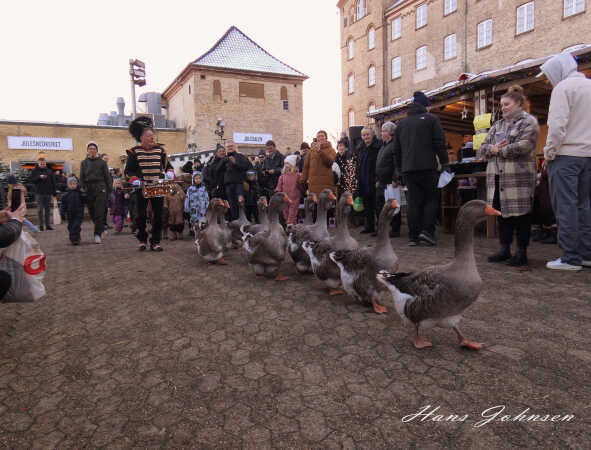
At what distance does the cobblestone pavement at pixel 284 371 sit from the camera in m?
2.01

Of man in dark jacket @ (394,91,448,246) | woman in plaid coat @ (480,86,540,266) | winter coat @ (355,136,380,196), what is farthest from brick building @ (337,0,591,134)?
woman in plaid coat @ (480,86,540,266)

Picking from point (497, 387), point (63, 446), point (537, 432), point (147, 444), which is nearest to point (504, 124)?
point (497, 387)

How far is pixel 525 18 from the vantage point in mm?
21547

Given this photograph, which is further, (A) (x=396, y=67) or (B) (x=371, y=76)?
(B) (x=371, y=76)

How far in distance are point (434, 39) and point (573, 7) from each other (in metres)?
9.34

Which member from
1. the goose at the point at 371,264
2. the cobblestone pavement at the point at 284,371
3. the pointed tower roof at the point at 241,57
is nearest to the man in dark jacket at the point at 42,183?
the cobblestone pavement at the point at 284,371

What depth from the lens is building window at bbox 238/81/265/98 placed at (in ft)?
120

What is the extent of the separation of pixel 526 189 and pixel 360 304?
295cm

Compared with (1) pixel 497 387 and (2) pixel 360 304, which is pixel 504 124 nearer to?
A: (2) pixel 360 304

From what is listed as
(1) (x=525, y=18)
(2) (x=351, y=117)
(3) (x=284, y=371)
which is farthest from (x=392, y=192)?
(2) (x=351, y=117)

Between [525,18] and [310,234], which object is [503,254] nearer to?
[310,234]

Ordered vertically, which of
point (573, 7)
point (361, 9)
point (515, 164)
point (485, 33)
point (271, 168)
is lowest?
point (515, 164)

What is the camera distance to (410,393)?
2316 millimetres

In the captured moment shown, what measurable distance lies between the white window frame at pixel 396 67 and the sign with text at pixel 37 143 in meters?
29.1
